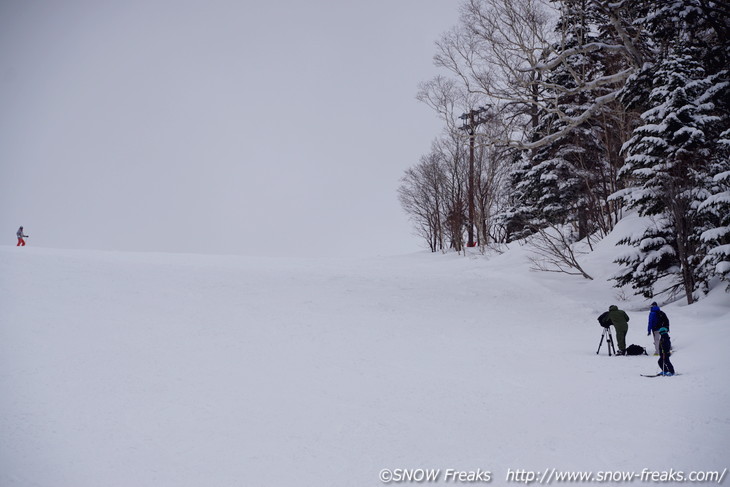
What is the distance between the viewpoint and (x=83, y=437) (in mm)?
6148

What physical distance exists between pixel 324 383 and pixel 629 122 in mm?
Result: 17564

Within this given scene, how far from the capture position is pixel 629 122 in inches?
755

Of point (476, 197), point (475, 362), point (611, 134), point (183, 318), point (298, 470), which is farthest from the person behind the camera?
point (476, 197)

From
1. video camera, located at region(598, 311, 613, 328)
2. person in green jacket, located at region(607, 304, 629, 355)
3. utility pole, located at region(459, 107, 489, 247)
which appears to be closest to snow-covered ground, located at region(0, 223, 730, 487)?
person in green jacket, located at region(607, 304, 629, 355)

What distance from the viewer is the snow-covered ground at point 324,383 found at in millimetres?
5531

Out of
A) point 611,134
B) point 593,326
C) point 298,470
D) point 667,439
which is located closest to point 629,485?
point 667,439

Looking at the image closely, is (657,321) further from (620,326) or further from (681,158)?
(681,158)

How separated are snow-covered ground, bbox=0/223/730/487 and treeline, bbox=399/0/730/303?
2131 millimetres

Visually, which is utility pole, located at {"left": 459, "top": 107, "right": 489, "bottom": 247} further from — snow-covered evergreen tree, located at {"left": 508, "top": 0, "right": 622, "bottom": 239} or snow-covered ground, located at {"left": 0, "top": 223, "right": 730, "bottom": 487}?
snow-covered ground, located at {"left": 0, "top": 223, "right": 730, "bottom": 487}

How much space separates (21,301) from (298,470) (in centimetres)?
1178

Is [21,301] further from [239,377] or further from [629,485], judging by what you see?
[629,485]

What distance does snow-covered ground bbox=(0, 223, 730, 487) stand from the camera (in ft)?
18.1

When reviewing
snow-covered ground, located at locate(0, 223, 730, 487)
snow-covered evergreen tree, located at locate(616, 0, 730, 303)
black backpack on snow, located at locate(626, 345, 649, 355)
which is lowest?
Result: black backpack on snow, located at locate(626, 345, 649, 355)

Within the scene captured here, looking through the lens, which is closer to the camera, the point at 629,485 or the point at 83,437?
the point at 629,485
